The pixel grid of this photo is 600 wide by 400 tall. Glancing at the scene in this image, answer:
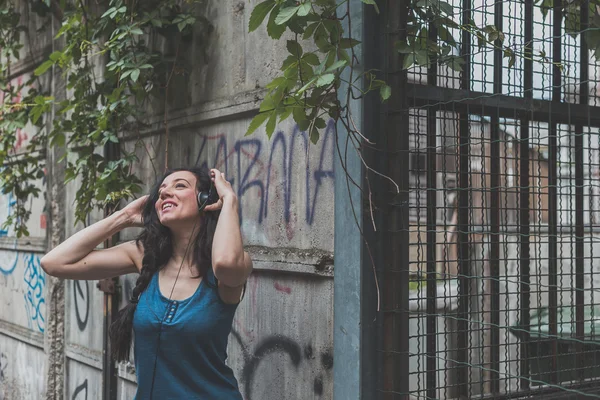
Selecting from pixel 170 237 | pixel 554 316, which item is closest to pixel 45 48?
pixel 170 237

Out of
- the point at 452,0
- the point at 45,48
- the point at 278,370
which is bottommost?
the point at 278,370

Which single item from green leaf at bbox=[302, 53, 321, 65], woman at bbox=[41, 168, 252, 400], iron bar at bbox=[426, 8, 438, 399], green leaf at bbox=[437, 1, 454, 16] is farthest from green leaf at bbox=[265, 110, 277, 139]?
green leaf at bbox=[437, 1, 454, 16]

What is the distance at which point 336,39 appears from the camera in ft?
10.4

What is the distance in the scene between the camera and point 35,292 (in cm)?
722

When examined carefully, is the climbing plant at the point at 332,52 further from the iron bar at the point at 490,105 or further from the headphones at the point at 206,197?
the headphones at the point at 206,197

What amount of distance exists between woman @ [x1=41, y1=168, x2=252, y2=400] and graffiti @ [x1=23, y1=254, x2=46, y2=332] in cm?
361

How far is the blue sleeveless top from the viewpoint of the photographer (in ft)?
10.3

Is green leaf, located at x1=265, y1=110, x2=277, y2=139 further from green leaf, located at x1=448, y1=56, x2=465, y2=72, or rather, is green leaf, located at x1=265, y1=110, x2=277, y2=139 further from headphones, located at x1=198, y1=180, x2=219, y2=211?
green leaf, located at x1=448, y1=56, x2=465, y2=72

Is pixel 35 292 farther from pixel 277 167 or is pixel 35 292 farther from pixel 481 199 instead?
pixel 481 199

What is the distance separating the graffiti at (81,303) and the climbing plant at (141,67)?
0.74 meters

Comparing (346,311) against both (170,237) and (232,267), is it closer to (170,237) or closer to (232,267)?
(232,267)

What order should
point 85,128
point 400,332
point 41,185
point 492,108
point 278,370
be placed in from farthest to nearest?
point 41,185 < point 85,128 < point 278,370 < point 492,108 < point 400,332

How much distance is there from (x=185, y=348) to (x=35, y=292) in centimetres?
456

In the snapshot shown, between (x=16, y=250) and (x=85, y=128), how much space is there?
109 inches
